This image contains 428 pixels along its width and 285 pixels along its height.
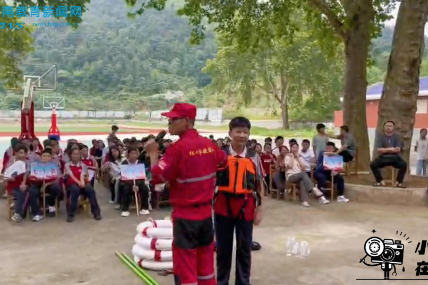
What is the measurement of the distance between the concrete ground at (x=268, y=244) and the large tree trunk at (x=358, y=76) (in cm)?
337

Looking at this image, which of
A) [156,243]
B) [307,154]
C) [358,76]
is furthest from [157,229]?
[358,76]

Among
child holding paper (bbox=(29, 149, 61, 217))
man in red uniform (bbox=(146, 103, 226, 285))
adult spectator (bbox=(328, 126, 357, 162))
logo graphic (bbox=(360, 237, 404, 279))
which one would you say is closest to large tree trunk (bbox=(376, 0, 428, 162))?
adult spectator (bbox=(328, 126, 357, 162))

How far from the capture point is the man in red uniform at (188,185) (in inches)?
154

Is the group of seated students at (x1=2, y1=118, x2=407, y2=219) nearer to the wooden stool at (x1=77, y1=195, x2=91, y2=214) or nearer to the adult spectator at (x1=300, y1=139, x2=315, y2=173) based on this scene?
the adult spectator at (x1=300, y1=139, x2=315, y2=173)

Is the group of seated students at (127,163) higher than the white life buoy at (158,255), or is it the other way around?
the group of seated students at (127,163)

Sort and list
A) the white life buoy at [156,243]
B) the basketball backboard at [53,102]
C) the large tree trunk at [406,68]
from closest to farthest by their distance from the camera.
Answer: the white life buoy at [156,243] → the large tree trunk at [406,68] → the basketball backboard at [53,102]

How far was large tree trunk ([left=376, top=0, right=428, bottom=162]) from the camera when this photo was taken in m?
10.4

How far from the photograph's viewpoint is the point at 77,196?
27.4 ft

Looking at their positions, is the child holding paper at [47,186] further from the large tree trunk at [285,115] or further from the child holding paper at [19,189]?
the large tree trunk at [285,115]

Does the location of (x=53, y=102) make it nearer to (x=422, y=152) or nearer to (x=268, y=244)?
(x=422, y=152)

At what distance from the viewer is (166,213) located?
8852 millimetres

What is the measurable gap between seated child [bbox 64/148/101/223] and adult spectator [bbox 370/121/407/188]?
5.46m

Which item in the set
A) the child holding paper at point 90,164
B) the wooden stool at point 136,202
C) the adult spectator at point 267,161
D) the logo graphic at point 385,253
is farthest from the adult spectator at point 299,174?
the child holding paper at point 90,164

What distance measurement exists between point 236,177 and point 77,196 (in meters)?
4.50
